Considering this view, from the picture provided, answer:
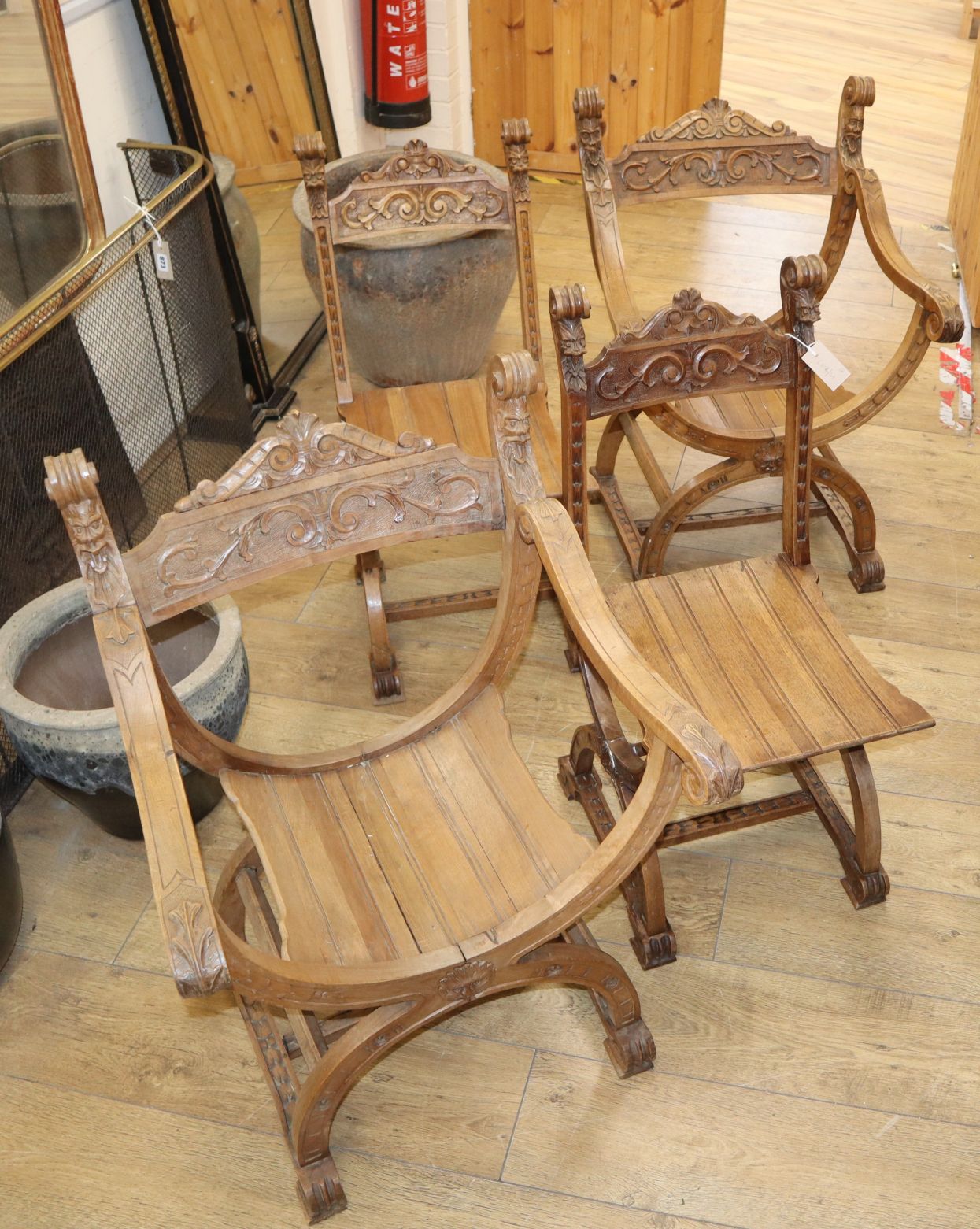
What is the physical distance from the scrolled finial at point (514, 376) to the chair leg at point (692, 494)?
956mm

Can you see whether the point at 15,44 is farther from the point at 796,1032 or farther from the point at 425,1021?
the point at 796,1032

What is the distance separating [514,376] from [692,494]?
3.30 ft

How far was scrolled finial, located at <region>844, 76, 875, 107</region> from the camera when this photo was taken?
2336mm

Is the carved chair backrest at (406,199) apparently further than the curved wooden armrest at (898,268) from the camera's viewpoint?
Yes

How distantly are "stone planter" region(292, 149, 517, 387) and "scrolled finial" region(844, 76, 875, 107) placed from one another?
0.86 metres

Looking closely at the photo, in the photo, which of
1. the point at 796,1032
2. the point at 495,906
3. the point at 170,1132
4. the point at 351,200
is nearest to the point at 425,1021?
the point at 495,906

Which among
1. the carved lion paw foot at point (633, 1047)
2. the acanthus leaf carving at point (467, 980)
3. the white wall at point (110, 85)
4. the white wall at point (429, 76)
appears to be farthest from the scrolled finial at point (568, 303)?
the white wall at point (429, 76)

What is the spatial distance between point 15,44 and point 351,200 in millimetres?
661

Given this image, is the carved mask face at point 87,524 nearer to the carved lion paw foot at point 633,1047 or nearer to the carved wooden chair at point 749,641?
the carved wooden chair at point 749,641

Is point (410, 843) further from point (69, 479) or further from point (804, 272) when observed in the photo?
point (804, 272)

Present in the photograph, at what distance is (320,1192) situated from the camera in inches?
62.9

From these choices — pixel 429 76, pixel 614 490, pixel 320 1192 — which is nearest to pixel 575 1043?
pixel 320 1192

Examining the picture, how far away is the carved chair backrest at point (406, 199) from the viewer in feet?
7.57

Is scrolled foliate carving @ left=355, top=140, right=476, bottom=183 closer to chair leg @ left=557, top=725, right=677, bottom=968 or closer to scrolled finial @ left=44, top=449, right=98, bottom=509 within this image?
chair leg @ left=557, top=725, right=677, bottom=968
